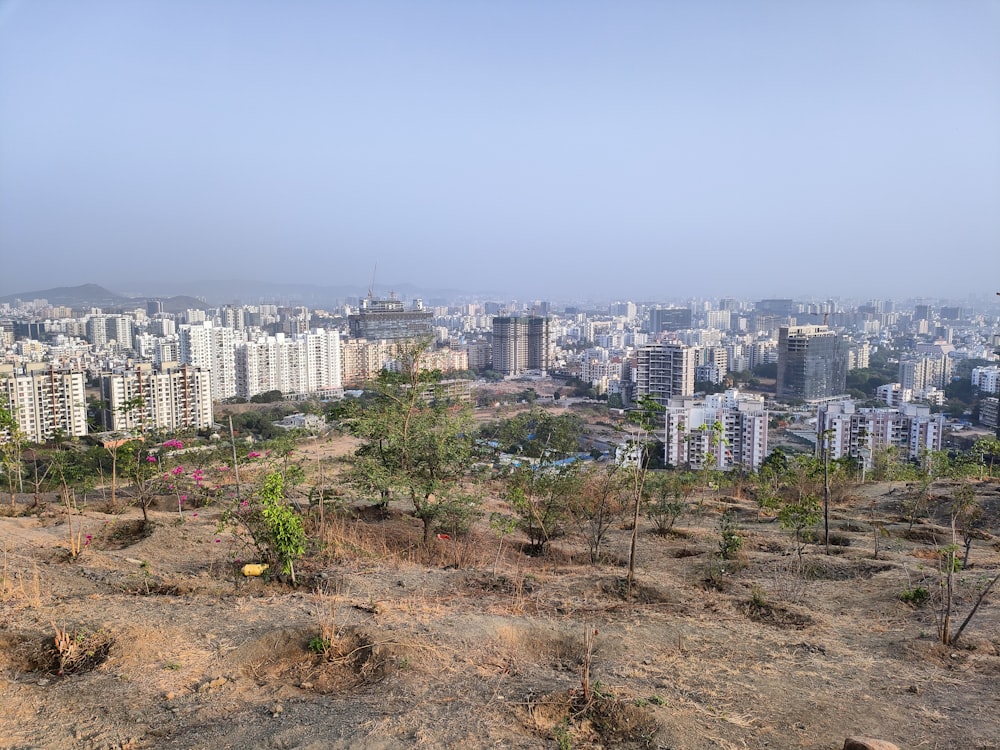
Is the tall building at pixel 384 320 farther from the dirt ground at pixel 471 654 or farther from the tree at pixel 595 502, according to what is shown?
the dirt ground at pixel 471 654

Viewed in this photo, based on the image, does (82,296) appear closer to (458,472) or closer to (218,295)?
(218,295)

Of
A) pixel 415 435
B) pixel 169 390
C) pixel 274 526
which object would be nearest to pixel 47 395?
pixel 169 390

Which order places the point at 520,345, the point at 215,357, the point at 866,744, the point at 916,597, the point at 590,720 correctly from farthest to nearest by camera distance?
the point at 520,345, the point at 215,357, the point at 916,597, the point at 590,720, the point at 866,744

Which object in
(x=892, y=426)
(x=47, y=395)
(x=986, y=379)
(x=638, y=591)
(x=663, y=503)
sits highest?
(x=638, y=591)

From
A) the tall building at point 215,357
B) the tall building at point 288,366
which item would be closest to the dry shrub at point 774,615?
the tall building at point 288,366

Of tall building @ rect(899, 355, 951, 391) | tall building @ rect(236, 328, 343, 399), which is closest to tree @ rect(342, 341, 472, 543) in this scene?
tall building @ rect(236, 328, 343, 399)

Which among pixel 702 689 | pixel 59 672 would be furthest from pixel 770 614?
pixel 59 672

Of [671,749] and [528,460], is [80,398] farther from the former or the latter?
[671,749]
